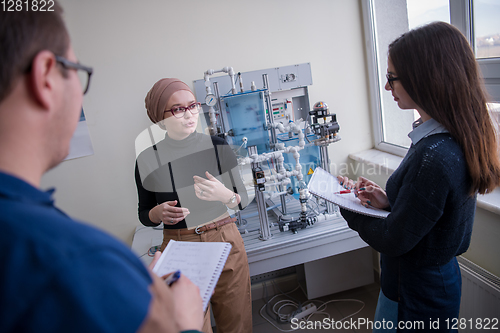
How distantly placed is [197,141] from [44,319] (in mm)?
1111

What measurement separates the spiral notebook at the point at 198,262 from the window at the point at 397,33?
1600 millimetres

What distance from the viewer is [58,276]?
0.32 meters

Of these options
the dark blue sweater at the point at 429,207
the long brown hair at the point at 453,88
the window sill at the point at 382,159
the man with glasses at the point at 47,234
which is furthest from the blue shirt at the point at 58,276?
the window sill at the point at 382,159

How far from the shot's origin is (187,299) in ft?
1.80

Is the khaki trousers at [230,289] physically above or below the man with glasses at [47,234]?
below

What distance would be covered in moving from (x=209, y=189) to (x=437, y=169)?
79 centimetres

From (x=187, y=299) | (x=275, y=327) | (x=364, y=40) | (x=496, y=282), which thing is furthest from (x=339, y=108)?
(x=187, y=299)

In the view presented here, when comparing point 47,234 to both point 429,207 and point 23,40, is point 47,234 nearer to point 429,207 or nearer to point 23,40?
point 23,40

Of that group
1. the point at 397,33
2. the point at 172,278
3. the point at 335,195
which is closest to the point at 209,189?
the point at 335,195

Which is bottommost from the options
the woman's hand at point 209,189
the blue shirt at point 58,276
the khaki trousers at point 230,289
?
the khaki trousers at point 230,289

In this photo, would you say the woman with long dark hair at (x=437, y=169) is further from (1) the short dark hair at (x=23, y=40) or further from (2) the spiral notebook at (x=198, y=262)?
(1) the short dark hair at (x=23, y=40)

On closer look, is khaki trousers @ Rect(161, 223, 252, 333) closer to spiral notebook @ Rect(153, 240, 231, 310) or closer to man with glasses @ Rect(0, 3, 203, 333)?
spiral notebook @ Rect(153, 240, 231, 310)

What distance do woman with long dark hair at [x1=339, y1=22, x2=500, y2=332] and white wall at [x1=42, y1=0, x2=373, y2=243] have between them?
4.89 ft

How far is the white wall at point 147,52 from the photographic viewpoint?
2.06 m
